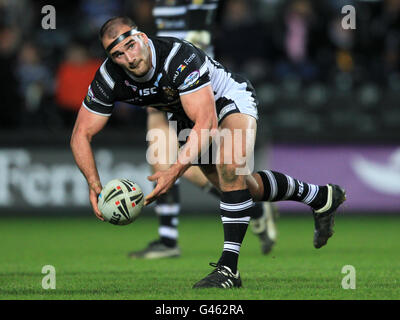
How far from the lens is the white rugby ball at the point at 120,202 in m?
5.83

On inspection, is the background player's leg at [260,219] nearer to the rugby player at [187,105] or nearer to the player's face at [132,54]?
the rugby player at [187,105]

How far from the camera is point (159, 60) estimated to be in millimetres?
5984

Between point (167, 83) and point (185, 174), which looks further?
point (185, 174)

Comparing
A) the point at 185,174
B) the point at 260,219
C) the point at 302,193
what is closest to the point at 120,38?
the point at 302,193

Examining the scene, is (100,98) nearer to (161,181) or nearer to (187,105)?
(187,105)

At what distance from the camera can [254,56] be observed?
13.5 meters

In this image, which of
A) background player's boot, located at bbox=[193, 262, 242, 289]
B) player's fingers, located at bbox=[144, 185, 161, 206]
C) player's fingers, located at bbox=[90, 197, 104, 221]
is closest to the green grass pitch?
background player's boot, located at bbox=[193, 262, 242, 289]

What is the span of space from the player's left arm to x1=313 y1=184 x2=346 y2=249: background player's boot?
4.55 ft

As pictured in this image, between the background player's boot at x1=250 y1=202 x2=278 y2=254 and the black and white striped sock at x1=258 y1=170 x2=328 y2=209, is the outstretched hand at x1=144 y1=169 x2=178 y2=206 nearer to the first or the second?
the black and white striped sock at x1=258 y1=170 x2=328 y2=209

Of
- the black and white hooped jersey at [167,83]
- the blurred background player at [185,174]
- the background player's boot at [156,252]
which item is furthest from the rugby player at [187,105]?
the background player's boot at [156,252]

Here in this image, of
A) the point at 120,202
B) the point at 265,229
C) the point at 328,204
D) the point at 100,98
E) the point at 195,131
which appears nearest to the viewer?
the point at 195,131

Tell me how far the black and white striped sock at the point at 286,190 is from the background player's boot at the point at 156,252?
173 centimetres

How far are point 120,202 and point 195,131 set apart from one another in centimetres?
68

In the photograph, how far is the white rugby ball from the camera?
5828 millimetres
